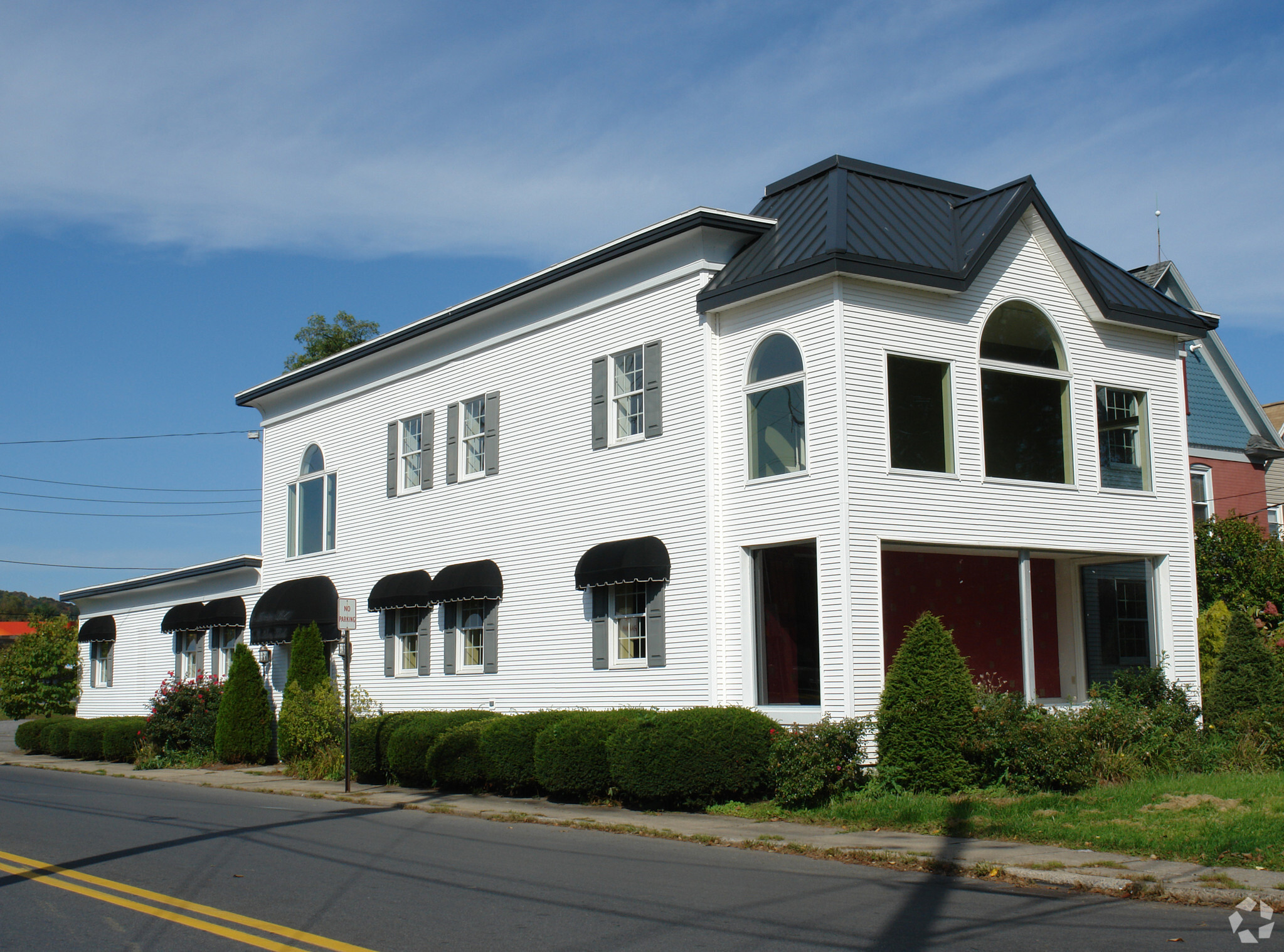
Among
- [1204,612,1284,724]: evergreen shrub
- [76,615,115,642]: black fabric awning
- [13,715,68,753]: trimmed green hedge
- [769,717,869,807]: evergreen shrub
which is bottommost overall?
[13,715,68,753]: trimmed green hedge

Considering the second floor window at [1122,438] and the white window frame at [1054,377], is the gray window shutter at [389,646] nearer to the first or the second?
the white window frame at [1054,377]

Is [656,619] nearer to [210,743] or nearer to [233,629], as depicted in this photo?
[210,743]

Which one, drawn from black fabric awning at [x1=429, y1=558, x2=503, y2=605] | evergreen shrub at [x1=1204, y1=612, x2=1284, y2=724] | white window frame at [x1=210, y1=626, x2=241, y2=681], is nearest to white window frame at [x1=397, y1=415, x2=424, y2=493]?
black fabric awning at [x1=429, y1=558, x2=503, y2=605]

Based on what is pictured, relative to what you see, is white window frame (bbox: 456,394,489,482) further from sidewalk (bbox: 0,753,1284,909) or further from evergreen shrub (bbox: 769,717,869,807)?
evergreen shrub (bbox: 769,717,869,807)

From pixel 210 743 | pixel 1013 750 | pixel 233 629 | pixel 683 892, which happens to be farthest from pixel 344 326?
pixel 683 892

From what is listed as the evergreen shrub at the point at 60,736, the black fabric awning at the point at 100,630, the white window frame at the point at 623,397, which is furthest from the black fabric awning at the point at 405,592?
the black fabric awning at the point at 100,630

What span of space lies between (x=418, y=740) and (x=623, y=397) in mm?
6198

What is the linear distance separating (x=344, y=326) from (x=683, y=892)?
130 ft

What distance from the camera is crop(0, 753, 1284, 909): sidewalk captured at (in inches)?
364

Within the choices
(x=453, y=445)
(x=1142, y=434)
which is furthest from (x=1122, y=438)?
(x=453, y=445)

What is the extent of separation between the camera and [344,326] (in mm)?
46344

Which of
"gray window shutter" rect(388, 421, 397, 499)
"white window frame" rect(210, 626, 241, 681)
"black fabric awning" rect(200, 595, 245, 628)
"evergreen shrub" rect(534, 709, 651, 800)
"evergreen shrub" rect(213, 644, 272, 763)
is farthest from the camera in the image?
"white window frame" rect(210, 626, 241, 681)

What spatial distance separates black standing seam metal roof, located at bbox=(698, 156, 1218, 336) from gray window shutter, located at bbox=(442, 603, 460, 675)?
8351 mm

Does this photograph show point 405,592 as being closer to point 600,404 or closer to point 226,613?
point 600,404
